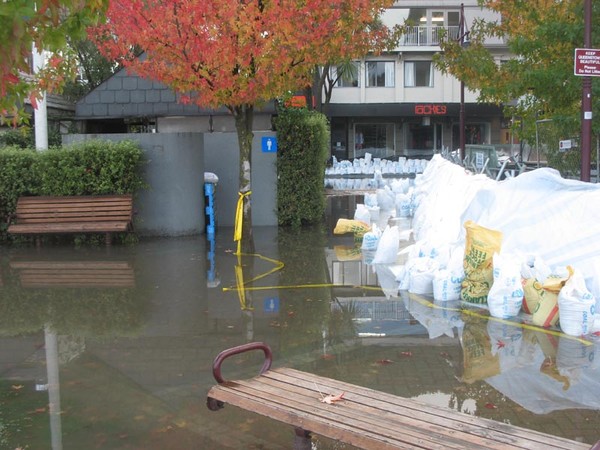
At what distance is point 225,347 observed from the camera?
6.18 m

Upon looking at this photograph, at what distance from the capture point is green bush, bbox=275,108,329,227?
1362cm

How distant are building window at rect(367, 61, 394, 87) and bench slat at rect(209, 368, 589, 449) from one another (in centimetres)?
4190

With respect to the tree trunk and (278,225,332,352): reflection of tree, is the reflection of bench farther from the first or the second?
(278,225,332,352): reflection of tree

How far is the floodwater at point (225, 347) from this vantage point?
457 cm

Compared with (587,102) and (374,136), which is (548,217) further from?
(374,136)

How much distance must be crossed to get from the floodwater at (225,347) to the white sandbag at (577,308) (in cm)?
13

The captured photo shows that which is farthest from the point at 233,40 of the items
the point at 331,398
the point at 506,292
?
the point at 331,398

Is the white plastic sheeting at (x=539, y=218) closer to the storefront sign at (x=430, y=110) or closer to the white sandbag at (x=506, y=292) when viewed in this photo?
the white sandbag at (x=506, y=292)

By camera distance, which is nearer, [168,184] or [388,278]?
[388,278]

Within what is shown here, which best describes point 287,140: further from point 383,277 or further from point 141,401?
point 141,401

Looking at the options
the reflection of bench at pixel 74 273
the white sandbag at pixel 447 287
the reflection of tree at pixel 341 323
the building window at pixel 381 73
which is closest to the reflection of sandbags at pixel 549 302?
the white sandbag at pixel 447 287

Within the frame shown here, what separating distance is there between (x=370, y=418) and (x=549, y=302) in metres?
3.61

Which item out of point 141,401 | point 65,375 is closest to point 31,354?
point 65,375

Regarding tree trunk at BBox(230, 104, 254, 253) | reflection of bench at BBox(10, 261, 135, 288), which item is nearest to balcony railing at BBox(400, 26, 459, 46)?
tree trunk at BBox(230, 104, 254, 253)
